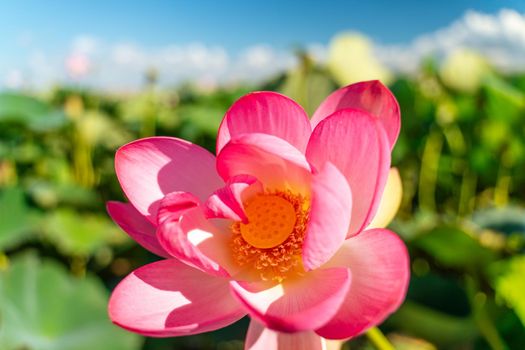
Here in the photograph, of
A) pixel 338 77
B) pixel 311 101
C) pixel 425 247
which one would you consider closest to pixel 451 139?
pixel 425 247

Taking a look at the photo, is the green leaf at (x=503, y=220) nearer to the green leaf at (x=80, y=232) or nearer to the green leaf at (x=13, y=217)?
the green leaf at (x=80, y=232)

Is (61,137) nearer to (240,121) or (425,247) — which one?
(425,247)

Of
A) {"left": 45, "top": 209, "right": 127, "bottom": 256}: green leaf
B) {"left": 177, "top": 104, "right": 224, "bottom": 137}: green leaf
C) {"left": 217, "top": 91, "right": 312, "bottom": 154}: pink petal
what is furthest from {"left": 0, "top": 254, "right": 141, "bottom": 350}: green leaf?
{"left": 217, "top": 91, "right": 312, "bottom": 154}: pink petal

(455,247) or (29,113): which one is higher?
(455,247)

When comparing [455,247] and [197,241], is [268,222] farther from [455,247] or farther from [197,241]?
[455,247]

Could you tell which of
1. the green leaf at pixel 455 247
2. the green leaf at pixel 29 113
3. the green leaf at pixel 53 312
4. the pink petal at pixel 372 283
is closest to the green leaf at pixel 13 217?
the green leaf at pixel 29 113

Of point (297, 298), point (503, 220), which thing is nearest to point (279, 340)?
point (297, 298)
